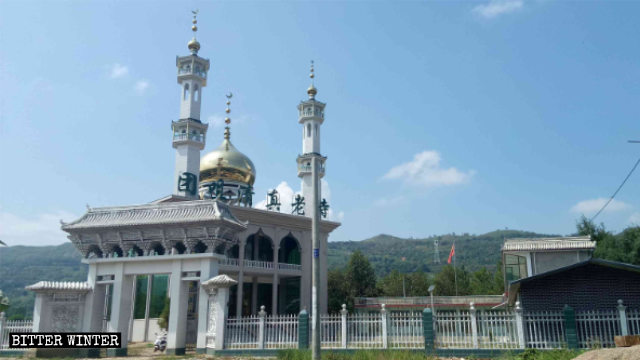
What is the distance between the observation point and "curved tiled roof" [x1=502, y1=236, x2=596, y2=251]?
21484 mm

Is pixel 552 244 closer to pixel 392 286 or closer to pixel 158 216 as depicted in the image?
pixel 158 216

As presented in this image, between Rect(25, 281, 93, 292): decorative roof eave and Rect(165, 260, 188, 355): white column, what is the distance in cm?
321

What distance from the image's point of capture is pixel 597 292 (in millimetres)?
14320

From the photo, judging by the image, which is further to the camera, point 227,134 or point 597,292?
point 227,134

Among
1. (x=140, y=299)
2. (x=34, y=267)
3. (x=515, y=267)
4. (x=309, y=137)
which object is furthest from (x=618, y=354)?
(x=34, y=267)

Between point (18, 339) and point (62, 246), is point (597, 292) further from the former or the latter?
point (62, 246)

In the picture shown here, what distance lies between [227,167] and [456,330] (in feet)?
75.3

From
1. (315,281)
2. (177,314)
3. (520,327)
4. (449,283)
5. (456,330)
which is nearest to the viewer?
(315,281)

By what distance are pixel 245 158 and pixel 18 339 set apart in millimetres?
20544

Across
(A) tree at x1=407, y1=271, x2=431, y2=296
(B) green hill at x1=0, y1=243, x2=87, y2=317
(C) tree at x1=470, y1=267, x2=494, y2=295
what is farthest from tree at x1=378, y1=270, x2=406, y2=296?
(B) green hill at x1=0, y1=243, x2=87, y2=317

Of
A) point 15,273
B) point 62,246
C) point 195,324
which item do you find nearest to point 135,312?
point 195,324

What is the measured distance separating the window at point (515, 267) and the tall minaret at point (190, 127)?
17286mm

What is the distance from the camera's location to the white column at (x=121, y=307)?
17188mm

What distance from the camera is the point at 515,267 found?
76.9 ft
